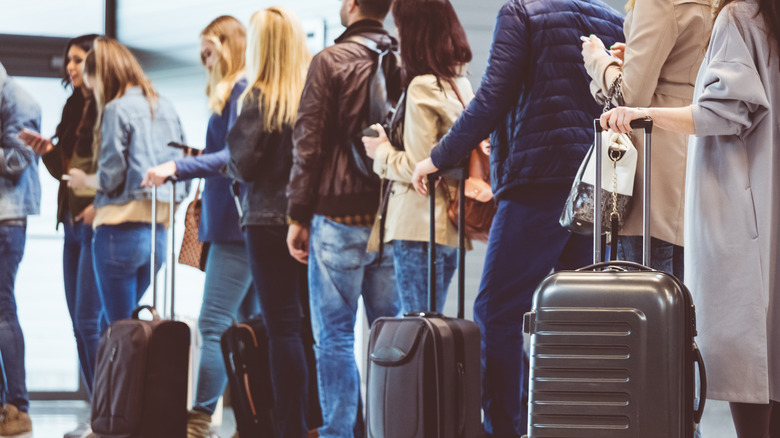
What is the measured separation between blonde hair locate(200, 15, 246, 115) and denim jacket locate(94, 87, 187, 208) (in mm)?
436

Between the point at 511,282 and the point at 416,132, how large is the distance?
648mm

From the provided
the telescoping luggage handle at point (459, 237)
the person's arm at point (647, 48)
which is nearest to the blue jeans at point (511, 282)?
the telescoping luggage handle at point (459, 237)

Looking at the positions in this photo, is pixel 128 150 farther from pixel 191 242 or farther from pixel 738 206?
pixel 738 206

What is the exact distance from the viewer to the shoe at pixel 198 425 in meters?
4.05

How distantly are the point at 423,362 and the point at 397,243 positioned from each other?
0.62 meters

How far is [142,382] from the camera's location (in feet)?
12.6

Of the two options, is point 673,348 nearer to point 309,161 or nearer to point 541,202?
point 541,202

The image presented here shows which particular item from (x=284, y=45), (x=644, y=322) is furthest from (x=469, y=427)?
(x=284, y=45)

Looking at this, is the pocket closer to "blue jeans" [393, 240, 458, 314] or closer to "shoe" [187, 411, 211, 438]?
"blue jeans" [393, 240, 458, 314]

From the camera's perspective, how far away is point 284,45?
155 inches

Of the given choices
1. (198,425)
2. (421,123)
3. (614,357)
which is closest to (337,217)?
(421,123)

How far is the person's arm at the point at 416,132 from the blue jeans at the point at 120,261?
1587mm

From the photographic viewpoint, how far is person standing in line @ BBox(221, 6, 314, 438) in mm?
3787

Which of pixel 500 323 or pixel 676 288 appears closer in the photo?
pixel 676 288
